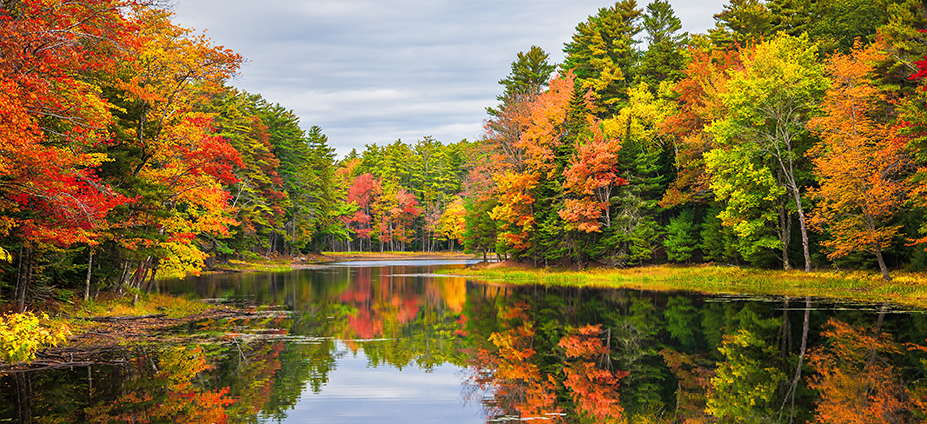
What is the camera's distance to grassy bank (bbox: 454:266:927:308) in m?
25.7

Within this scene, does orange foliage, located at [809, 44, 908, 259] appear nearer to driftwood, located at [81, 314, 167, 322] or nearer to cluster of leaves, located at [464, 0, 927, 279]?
cluster of leaves, located at [464, 0, 927, 279]

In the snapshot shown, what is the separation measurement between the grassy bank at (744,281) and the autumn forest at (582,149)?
1197mm

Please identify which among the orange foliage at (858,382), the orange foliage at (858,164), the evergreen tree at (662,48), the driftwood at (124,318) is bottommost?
the orange foliage at (858,382)

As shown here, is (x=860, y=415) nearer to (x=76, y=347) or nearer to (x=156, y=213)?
(x=76, y=347)

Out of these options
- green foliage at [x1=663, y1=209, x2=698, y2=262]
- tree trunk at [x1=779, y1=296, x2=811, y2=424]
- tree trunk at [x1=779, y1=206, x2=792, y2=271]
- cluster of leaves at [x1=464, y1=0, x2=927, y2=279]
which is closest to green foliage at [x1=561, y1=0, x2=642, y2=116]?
cluster of leaves at [x1=464, y1=0, x2=927, y2=279]

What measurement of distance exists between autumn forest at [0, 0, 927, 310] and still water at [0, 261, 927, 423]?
13.6ft

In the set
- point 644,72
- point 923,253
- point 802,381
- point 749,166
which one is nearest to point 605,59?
point 644,72

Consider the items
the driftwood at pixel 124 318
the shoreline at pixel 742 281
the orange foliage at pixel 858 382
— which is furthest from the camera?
the shoreline at pixel 742 281

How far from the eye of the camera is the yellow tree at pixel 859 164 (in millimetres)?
27047

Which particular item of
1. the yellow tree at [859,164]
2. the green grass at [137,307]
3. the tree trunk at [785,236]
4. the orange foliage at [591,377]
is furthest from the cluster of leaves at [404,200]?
the orange foliage at [591,377]

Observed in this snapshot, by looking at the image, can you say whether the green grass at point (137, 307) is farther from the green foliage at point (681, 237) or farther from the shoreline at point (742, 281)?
the green foliage at point (681, 237)

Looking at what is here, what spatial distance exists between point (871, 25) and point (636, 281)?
23543mm

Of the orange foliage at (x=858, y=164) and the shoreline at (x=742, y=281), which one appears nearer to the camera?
the shoreline at (x=742, y=281)

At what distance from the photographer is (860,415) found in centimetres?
890
